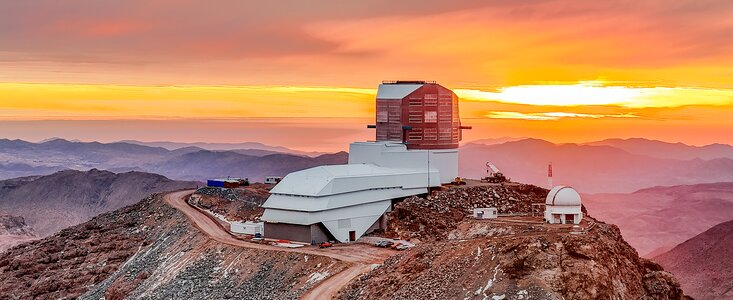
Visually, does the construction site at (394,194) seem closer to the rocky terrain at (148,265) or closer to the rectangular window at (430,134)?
the rectangular window at (430,134)

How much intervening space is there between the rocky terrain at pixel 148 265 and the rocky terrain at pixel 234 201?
392cm

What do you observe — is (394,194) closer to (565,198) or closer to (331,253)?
(331,253)

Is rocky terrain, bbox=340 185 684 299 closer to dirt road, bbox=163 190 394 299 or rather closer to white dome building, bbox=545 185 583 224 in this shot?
white dome building, bbox=545 185 583 224

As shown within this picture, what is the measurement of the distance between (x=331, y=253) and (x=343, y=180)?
10325 millimetres

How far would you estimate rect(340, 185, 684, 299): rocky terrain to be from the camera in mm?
38844

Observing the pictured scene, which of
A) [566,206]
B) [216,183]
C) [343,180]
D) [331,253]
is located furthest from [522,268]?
[216,183]

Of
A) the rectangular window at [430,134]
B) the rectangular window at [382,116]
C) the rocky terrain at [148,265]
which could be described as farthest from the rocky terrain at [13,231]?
the rectangular window at [430,134]

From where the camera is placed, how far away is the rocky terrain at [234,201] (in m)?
77.1

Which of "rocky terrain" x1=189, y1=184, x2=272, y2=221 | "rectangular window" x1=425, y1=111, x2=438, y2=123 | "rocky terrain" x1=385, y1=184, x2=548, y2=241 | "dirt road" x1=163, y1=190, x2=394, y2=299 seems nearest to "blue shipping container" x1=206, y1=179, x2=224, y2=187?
"rocky terrain" x1=189, y1=184, x2=272, y2=221

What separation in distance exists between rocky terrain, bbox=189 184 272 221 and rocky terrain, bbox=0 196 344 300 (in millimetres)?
3923

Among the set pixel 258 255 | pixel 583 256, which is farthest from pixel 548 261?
pixel 258 255

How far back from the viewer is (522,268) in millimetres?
39656

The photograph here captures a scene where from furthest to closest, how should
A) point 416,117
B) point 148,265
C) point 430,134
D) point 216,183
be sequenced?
point 216,183 → point 416,117 → point 430,134 → point 148,265

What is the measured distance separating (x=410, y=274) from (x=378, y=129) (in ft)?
124
